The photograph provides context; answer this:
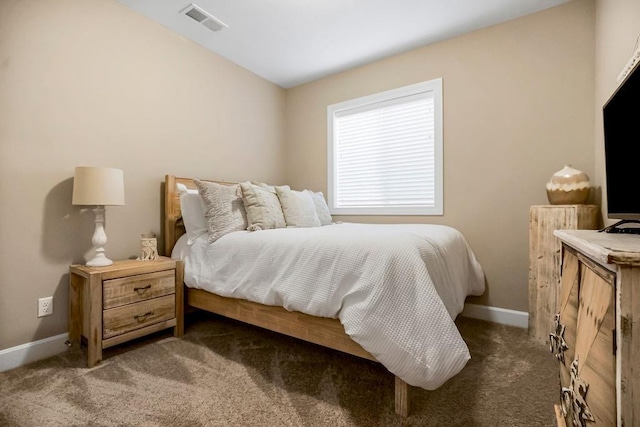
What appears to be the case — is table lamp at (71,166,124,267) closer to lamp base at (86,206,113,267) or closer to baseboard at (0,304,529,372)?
lamp base at (86,206,113,267)

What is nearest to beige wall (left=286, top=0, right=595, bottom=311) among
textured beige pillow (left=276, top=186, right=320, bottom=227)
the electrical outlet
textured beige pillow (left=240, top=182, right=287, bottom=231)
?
textured beige pillow (left=276, top=186, right=320, bottom=227)

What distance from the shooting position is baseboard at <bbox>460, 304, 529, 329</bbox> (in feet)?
7.72

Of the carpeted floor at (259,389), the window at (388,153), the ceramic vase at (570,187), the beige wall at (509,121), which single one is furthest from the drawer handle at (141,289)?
the ceramic vase at (570,187)

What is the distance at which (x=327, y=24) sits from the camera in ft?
8.16

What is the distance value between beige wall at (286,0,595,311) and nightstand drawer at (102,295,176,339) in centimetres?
228

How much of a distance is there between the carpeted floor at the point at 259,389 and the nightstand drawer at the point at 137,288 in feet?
1.15

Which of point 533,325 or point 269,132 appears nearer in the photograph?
point 533,325

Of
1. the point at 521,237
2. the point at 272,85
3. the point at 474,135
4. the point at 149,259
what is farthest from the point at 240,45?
the point at 521,237

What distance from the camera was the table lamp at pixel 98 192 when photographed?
1.80 m

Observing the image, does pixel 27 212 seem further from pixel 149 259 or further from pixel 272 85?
pixel 272 85

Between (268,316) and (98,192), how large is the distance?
1.33 metres

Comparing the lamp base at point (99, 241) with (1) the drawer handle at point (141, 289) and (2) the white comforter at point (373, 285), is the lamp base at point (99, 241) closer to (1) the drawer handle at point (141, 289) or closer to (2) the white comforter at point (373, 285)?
(1) the drawer handle at point (141, 289)

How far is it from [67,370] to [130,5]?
2.63 m

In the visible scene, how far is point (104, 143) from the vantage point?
215 cm
